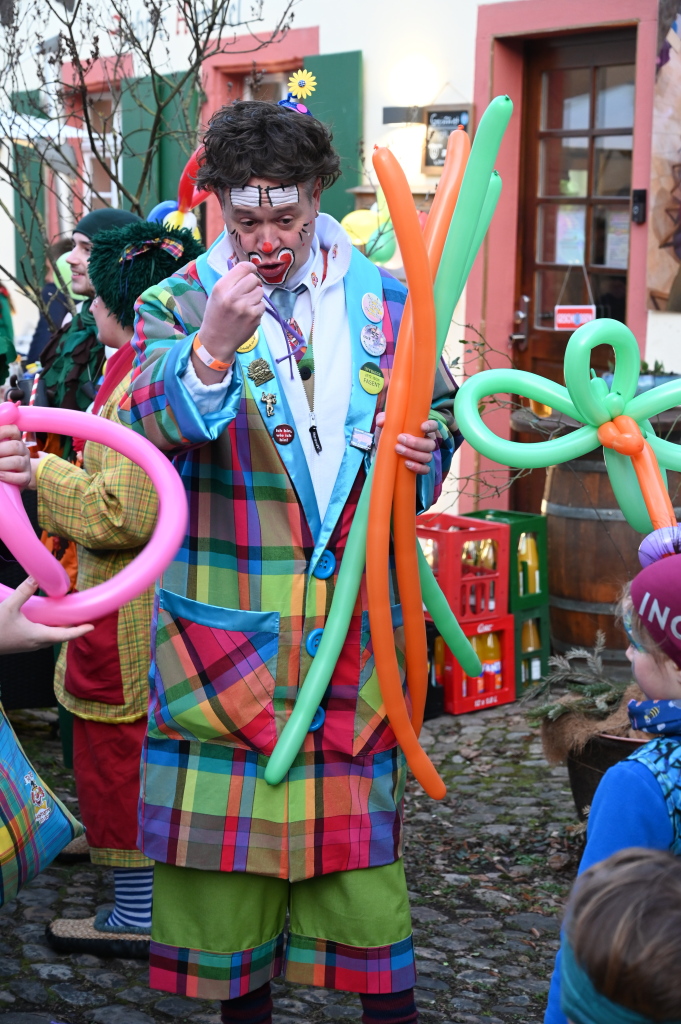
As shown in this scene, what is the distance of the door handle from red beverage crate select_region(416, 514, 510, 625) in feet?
5.61

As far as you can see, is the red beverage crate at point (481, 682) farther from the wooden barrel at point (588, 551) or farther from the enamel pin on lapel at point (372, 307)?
the enamel pin on lapel at point (372, 307)

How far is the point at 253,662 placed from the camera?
2.04m

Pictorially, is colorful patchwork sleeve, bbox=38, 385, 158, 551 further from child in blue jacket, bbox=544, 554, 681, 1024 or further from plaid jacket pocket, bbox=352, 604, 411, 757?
child in blue jacket, bbox=544, 554, 681, 1024

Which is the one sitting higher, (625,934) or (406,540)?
(406,540)

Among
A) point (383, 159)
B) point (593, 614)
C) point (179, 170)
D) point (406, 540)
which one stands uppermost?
point (179, 170)

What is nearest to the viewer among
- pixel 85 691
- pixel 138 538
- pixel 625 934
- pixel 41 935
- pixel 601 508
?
pixel 625 934

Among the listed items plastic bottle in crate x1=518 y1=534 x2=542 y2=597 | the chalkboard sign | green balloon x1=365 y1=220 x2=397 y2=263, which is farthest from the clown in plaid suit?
the chalkboard sign

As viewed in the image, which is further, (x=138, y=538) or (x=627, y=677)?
(x=627, y=677)

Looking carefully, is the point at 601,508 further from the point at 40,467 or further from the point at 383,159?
the point at 383,159

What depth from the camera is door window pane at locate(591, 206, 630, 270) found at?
19.5ft

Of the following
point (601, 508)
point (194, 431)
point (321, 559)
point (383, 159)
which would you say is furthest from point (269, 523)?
point (601, 508)

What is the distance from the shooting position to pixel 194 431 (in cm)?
185

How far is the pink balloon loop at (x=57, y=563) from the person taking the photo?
5.39ft

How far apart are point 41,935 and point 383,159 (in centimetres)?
219
